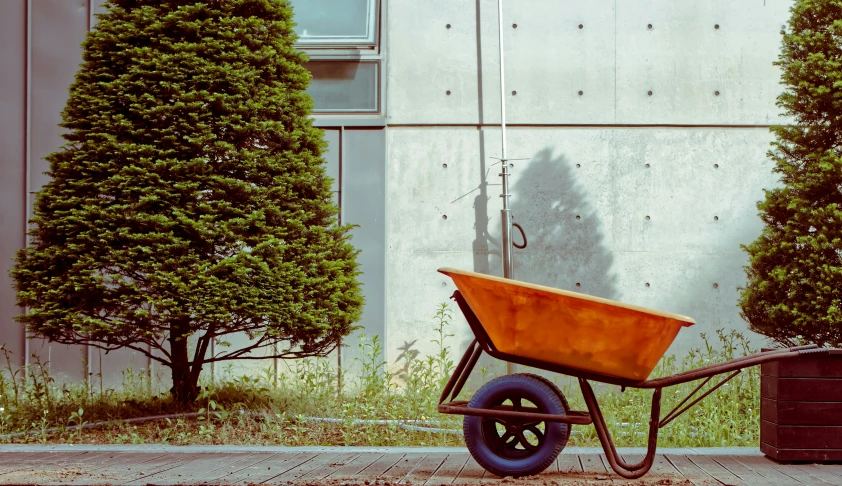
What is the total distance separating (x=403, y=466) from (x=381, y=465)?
0.13m

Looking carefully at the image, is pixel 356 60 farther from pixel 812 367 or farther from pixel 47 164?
pixel 812 367

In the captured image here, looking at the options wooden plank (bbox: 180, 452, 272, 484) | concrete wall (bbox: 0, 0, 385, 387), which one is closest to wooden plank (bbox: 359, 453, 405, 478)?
wooden plank (bbox: 180, 452, 272, 484)

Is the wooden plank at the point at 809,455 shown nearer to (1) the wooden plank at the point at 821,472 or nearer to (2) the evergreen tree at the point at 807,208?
(1) the wooden plank at the point at 821,472

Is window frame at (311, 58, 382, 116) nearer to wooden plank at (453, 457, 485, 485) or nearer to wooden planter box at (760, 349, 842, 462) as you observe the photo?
wooden plank at (453, 457, 485, 485)

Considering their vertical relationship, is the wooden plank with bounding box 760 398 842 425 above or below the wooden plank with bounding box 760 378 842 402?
below

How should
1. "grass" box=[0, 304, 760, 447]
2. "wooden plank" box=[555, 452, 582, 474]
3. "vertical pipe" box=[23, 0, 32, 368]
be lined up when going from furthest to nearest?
1. "vertical pipe" box=[23, 0, 32, 368]
2. "grass" box=[0, 304, 760, 447]
3. "wooden plank" box=[555, 452, 582, 474]

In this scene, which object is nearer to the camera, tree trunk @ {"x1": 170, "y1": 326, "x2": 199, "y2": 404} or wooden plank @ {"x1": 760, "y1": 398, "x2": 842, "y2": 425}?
wooden plank @ {"x1": 760, "y1": 398, "x2": 842, "y2": 425}

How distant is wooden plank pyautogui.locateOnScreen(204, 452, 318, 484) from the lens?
13.0 feet

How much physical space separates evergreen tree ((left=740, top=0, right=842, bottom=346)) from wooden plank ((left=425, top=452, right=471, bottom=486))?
2.71m

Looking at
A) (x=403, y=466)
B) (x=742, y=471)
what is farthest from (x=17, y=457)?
(x=742, y=471)

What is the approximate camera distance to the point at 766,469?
14.2 feet

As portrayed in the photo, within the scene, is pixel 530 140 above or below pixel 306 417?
above

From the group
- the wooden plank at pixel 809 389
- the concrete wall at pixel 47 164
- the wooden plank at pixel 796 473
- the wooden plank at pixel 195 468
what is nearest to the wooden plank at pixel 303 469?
the wooden plank at pixel 195 468

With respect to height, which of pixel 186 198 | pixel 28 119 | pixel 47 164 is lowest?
pixel 186 198
